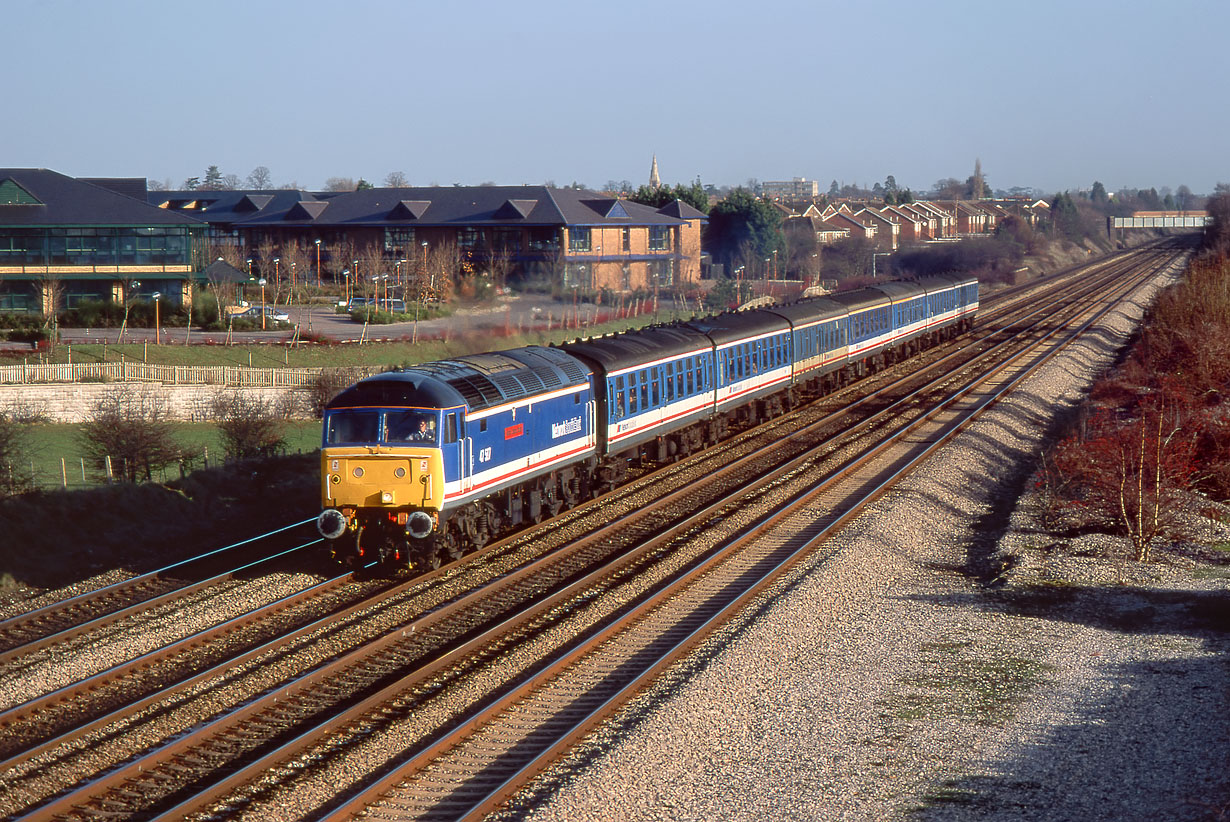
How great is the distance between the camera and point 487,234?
265ft

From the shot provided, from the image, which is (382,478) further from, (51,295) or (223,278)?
(223,278)

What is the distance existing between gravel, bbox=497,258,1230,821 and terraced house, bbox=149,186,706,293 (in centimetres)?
5639

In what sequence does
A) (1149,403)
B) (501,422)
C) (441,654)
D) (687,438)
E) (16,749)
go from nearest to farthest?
1. (16,749)
2. (441,654)
3. (501,422)
4. (687,438)
5. (1149,403)

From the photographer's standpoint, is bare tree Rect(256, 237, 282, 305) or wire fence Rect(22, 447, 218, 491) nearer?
wire fence Rect(22, 447, 218, 491)

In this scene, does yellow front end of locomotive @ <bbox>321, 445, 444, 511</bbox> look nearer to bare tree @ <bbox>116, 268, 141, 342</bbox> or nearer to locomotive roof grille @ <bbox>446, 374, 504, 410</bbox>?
locomotive roof grille @ <bbox>446, 374, 504, 410</bbox>

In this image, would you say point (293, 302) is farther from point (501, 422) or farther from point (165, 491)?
point (501, 422)

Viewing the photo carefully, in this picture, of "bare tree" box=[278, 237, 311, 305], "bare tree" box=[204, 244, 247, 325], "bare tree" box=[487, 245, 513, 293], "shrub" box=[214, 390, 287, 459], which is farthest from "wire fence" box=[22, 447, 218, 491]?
"bare tree" box=[487, 245, 513, 293]

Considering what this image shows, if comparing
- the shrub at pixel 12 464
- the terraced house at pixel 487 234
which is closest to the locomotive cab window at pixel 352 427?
the shrub at pixel 12 464

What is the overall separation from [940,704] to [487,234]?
69702 mm

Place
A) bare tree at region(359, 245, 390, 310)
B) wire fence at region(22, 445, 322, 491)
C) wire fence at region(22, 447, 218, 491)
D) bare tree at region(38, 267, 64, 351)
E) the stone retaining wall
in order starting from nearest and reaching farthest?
1. wire fence at region(22, 445, 322, 491)
2. wire fence at region(22, 447, 218, 491)
3. the stone retaining wall
4. bare tree at region(38, 267, 64, 351)
5. bare tree at region(359, 245, 390, 310)

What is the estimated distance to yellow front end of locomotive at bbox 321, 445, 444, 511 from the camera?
59.4 ft

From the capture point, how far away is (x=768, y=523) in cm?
2238

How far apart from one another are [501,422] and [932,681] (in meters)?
8.45

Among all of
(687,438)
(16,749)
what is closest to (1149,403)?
(687,438)
